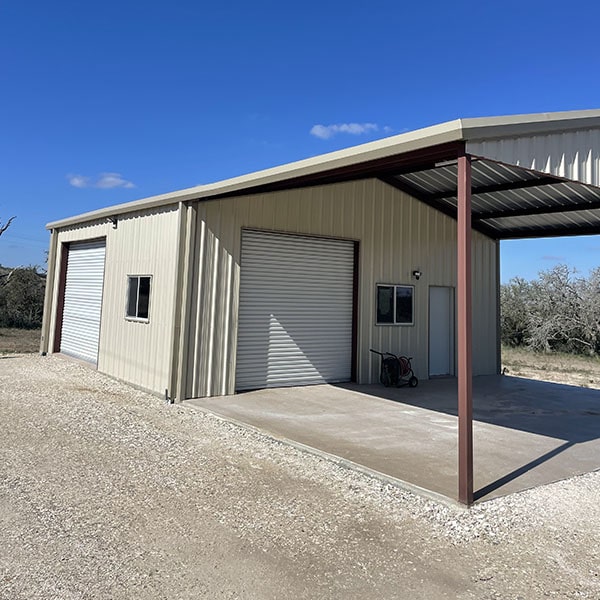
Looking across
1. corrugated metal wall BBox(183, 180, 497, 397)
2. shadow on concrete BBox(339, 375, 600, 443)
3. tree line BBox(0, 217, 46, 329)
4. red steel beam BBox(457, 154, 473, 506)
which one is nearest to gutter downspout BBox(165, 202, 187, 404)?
corrugated metal wall BBox(183, 180, 497, 397)

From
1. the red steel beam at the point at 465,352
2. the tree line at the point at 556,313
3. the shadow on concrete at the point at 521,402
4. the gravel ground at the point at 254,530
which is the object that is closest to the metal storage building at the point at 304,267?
the shadow on concrete at the point at 521,402

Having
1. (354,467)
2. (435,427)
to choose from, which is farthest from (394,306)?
(354,467)

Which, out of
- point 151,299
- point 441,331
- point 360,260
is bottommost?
point 441,331

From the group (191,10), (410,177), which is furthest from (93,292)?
(410,177)

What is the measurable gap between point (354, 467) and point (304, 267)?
5.32 m

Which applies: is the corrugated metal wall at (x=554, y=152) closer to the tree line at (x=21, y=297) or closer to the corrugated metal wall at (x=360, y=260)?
the corrugated metal wall at (x=360, y=260)

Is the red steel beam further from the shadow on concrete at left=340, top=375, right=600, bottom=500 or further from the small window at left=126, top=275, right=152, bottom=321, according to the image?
the small window at left=126, top=275, right=152, bottom=321

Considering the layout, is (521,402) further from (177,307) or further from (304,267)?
(177,307)

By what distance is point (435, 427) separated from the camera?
6359 mm

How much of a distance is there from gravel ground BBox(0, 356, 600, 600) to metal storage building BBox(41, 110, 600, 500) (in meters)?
2.82

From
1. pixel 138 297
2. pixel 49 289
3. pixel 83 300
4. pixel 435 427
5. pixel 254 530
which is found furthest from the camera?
pixel 49 289

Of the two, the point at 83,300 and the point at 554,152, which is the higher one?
the point at 554,152

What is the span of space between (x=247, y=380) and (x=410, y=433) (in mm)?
3491

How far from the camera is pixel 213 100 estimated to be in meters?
13.9
